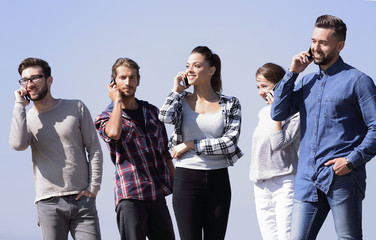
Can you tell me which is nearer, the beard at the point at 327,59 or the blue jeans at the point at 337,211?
the blue jeans at the point at 337,211

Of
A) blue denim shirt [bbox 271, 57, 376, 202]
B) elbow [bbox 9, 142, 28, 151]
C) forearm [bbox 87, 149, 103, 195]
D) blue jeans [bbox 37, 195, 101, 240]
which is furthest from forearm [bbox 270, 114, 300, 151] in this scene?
elbow [bbox 9, 142, 28, 151]

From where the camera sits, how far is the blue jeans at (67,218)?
17.7 ft

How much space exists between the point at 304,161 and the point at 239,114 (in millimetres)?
961

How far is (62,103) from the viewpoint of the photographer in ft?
18.6

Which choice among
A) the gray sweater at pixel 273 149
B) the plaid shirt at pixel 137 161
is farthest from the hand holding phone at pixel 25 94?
the gray sweater at pixel 273 149

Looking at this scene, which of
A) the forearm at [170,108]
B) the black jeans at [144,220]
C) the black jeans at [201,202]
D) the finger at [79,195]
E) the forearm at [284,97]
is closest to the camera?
the forearm at [284,97]

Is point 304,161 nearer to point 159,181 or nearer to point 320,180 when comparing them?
point 320,180

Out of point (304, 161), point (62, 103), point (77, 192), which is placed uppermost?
point (62, 103)

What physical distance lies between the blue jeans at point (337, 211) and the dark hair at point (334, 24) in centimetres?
114

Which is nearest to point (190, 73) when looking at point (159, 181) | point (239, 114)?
point (239, 114)

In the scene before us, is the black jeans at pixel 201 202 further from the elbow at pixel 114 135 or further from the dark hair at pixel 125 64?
the dark hair at pixel 125 64

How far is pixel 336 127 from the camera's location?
177 inches

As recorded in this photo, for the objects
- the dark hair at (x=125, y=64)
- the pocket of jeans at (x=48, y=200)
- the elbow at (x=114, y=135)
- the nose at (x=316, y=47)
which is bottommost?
the pocket of jeans at (x=48, y=200)

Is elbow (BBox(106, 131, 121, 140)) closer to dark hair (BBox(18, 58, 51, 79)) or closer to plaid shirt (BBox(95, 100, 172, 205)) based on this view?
plaid shirt (BBox(95, 100, 172, 205))
